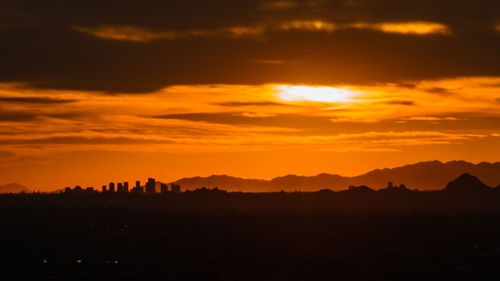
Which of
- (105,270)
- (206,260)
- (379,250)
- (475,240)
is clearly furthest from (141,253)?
(475,240)

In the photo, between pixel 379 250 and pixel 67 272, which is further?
pixel 379 250

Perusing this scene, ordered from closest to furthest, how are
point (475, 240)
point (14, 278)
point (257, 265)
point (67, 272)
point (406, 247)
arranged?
point (14, 278)
point (67, 272)
point (257, 265)
point (406, 247)
point (475, 240)

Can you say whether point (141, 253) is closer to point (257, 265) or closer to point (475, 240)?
point (257, 265)

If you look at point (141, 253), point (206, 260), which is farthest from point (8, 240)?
point (206, 260)

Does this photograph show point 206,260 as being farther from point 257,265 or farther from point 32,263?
point 32,263

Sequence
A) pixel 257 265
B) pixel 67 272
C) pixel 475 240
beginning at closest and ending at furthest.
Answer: pixel 67 272, pixel 257 265, pixel 475 240

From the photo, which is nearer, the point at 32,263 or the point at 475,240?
the point at 32,263

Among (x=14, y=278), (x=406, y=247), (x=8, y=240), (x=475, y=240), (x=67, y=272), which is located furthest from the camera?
(x=8, y=240)

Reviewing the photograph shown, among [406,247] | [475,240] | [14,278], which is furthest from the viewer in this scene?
[475,240]
